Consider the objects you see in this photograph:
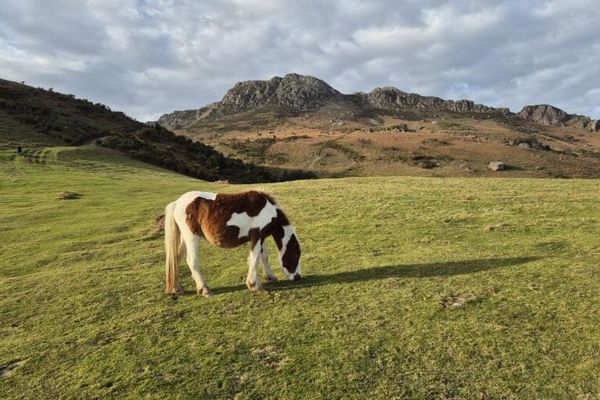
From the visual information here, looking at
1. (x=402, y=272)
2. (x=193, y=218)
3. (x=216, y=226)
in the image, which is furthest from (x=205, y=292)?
(x=402, y=272)

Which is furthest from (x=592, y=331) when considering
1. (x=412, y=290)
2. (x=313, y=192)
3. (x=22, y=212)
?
(x=22, y=212)

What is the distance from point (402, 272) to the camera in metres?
11.9

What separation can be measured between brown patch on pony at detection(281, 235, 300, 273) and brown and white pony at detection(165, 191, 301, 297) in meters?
0.16

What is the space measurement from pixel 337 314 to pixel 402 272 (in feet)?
10.1

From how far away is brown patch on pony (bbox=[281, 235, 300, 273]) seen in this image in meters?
11.7

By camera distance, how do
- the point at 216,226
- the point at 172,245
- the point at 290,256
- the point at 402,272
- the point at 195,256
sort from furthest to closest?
the point at 402,272 → the point at 290,256 → the point at 172,245 → the point at 195,256 → the point at 216,226

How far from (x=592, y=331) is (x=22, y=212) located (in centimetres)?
2407

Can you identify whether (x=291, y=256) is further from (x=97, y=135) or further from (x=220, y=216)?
(x=97, y=135)

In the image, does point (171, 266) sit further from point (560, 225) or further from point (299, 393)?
point (560, 225)

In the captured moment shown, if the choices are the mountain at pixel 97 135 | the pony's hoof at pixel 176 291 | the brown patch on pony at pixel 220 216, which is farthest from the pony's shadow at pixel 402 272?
the mountain at pixel 97 135

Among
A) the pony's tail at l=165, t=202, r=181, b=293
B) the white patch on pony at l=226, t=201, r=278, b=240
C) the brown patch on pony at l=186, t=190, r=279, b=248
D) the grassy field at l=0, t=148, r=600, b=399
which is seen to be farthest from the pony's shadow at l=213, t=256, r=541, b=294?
the white patch on pony at l=226, t=201, r=278, b=240

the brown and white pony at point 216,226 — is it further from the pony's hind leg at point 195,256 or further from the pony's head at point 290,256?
the pony's head at point 290,256

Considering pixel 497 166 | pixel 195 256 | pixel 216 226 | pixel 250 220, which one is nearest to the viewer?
pixel 216 226

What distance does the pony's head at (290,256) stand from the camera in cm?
1170
